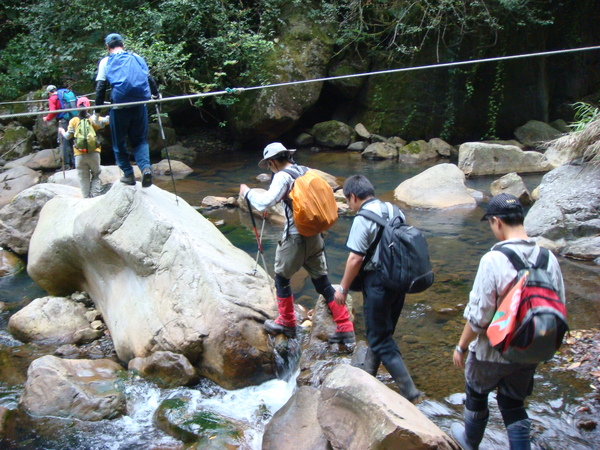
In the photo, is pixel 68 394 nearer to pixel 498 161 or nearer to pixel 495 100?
pixel 498 161

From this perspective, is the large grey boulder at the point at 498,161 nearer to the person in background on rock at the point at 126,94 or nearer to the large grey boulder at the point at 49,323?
the person in background on rock at the point at 126,94

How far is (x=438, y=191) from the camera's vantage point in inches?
383

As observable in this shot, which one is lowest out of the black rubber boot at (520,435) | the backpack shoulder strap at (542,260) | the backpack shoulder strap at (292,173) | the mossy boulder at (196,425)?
the mossy boulder at (196,425)

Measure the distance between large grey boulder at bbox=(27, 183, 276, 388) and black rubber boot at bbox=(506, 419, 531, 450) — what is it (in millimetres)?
2153

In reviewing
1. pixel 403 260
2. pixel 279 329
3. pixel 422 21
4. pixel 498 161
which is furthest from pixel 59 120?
pixel 403 260

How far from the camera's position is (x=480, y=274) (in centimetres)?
251

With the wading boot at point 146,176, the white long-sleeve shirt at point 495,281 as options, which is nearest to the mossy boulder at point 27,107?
the wading boot at point 146,176

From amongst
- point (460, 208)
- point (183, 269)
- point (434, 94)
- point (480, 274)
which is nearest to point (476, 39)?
point (434, 94)

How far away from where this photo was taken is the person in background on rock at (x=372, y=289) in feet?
10.8

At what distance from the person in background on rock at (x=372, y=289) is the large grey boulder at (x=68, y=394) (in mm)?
2026

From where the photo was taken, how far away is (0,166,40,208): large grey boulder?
10.6m

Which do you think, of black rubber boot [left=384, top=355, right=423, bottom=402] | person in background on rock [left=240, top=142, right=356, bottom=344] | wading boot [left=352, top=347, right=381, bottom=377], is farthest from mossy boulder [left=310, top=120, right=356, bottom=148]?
black rubber boot [left=384, top=355, right=423, bottom=402]

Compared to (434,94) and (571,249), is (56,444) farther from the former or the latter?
(434,94)

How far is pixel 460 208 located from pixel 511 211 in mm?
7070
